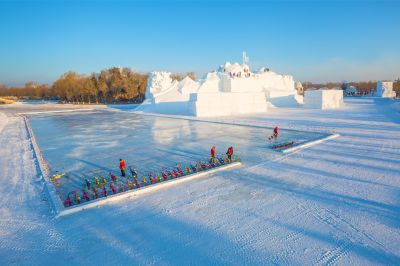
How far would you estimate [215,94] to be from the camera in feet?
96.3

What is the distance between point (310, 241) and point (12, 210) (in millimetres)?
7452

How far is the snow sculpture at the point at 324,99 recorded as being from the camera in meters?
32.9

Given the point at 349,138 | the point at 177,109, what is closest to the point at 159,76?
the point at 177,109

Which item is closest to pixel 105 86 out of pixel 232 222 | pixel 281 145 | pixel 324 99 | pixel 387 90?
pixel 324 99

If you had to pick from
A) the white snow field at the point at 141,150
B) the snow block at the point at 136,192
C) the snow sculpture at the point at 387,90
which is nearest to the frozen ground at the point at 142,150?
the white snow field at the point at 141,150

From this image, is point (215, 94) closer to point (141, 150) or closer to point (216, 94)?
point (216, 94)

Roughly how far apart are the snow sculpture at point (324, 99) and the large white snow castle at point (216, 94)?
6.67 metres

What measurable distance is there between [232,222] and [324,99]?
32065 mm

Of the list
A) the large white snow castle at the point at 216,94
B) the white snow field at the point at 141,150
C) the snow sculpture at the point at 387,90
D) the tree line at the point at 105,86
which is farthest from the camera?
the tree line at the point at 105,86

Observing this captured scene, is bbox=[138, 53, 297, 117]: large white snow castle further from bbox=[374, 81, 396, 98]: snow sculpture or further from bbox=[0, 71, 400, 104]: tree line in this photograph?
bbox=[374, 81, 396, 98]: snow sculpture

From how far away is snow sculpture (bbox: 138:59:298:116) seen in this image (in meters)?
29.5

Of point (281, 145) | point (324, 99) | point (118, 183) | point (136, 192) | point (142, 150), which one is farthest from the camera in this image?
point (324, 99)

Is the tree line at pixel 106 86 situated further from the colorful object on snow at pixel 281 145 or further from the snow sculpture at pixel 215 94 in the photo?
the colorful object on snow at pixel 281 145

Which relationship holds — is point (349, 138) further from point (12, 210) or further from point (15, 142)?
point (15, 142)
